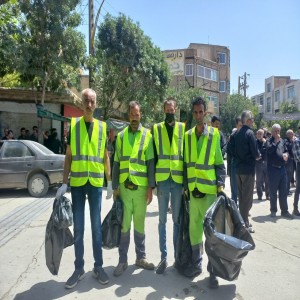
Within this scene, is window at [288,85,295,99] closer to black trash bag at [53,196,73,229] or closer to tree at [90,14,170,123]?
tree at [90,14,170,123]

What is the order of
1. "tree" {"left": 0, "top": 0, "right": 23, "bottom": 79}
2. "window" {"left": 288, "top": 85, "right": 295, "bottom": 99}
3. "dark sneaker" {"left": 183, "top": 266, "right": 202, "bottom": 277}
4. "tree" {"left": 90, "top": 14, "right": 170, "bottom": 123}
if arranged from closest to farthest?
"dark sneaker" {"left": 183, "top": 266, "right": 202, "bottom": 277}, "tree" {"left": 0, "top": 0, "right": 23, "bottom": 79}, "tree" {"left": 90, "top": 14, "right": 170, "bottom": 123}, "window" {"left": 288, "top": 85, "right": 295, "bottom": 99}

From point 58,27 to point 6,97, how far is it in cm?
522

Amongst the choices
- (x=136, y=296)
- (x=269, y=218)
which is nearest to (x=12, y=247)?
(x=136, y=296)

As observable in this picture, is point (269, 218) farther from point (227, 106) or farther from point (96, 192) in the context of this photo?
point (227, 106)

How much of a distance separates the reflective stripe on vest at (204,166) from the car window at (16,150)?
6.78 meters

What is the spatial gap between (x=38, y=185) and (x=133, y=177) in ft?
20.5

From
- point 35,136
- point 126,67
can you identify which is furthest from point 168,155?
point 126,67

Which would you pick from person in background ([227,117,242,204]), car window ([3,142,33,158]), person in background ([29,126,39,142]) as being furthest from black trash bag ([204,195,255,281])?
person in background ([29,126,39,142])

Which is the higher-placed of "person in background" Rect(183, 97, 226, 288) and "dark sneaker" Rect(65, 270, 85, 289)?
"person in background" Rect(183, 97, 226, 288)

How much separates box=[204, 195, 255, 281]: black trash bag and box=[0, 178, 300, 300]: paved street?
1.02 ft

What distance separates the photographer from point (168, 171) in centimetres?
416

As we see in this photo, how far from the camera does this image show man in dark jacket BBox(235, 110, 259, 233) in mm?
6062

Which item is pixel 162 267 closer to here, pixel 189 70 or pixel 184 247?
pixel 184 247

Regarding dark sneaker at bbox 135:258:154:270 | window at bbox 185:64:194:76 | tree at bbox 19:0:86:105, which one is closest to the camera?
dark sneaker at bbox 135:258:154:270
